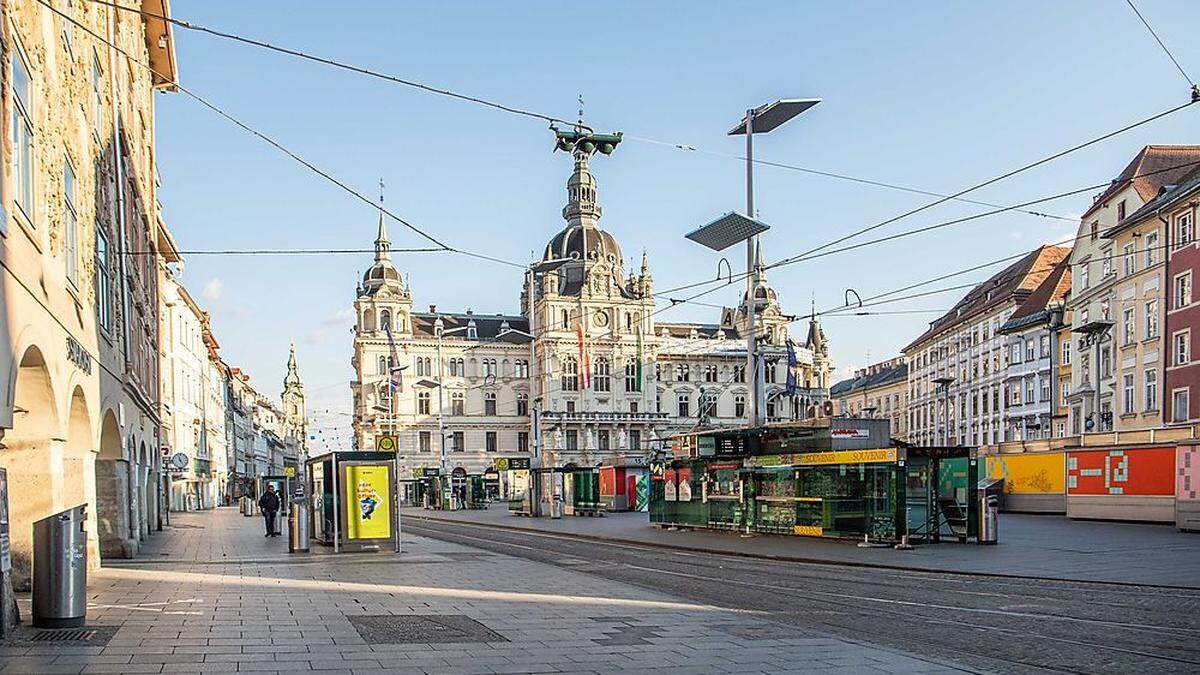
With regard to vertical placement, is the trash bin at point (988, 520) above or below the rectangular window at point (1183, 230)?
below

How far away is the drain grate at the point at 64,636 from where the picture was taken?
11.4 metres

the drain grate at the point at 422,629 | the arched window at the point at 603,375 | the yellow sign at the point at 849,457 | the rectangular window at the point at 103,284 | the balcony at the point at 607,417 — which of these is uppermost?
the rectangular window at the point at 103,284

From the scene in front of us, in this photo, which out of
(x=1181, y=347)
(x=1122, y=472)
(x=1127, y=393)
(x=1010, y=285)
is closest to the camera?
(x=1122, y=472)

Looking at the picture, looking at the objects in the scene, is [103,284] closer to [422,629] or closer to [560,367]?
[422,629]

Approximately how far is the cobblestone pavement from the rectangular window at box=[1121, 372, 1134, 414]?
38.7 m

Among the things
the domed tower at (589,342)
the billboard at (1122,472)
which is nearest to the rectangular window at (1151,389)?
the billboard at (1122,472)

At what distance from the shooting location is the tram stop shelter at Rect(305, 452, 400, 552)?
26.4m

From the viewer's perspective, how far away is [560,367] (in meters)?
118

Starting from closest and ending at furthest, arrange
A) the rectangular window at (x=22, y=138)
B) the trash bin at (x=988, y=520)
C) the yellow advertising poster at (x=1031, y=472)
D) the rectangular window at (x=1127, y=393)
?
1. the rectangular window at (x=22, y=138)
2. the trash bin at (x=988, y=520)
3. the yellow advertising poster at (x=1031, y=472)
4. the rectangular window at (x=1127, y=393)

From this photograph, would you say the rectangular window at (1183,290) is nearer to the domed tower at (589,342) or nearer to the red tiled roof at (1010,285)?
the red tiled roof at (1010,285)

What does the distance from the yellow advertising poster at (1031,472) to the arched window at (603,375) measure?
7387 centimetres

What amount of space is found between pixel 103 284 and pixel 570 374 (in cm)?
9741

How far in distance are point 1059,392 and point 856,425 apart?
41072mm

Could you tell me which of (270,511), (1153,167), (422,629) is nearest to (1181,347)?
(1153,167)
